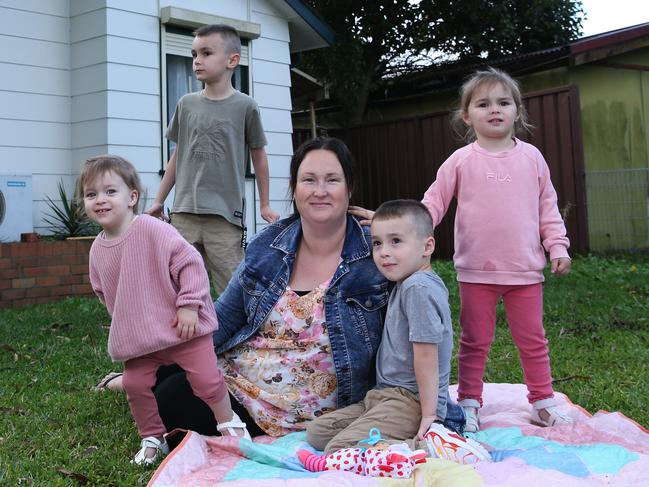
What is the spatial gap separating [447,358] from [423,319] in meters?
0.23

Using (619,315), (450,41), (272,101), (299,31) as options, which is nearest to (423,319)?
(619,315)

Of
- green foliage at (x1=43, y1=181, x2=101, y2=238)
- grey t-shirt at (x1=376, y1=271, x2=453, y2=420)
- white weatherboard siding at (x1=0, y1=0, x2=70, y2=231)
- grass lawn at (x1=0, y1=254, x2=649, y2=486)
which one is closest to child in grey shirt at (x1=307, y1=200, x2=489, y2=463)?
grey t-shirt at (x1=376, y1=271, x2=453, y2=420)

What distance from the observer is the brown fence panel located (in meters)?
10.1

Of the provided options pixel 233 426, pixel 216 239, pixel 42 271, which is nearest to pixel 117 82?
pixel 42 271

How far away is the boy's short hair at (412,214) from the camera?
289 centimetres

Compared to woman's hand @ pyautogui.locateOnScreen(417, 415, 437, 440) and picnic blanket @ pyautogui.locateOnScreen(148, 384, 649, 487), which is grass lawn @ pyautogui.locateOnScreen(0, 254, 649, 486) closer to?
picnic blanket @ pyautogui.locateOnScreen(148, 384, 649, 487)

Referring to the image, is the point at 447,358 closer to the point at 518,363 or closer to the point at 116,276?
the point at 116,276

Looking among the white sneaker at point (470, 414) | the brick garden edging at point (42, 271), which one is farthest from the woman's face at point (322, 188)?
the brick garden edging at point (42, 271)

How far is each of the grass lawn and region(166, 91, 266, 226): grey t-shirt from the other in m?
1.11

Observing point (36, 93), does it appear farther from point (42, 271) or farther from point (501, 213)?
point (501, 213)

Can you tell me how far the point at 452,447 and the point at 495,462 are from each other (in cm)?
17

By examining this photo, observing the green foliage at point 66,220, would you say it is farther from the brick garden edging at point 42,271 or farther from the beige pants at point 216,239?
the beige pants at point 216,239

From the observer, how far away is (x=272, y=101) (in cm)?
898

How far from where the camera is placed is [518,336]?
3402 mm
